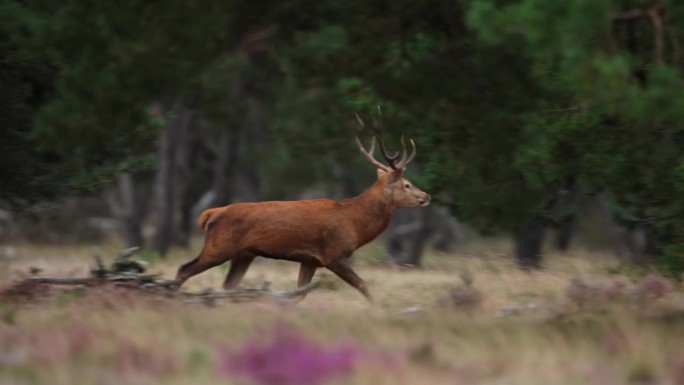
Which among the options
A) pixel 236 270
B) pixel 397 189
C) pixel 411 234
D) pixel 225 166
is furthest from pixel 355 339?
pixel 411 234

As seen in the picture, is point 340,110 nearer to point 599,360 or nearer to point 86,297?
point 86,297

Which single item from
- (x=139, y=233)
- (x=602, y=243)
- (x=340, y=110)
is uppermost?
(x=340, y=110)

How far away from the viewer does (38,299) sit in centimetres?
1293

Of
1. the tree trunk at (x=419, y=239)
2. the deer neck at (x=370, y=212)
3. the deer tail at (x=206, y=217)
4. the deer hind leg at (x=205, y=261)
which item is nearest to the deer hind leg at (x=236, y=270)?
the deer hind leg at (x=205, y=261)

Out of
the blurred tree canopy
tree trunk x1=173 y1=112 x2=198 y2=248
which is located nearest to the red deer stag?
the blurred tree canopy

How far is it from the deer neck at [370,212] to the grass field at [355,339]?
0.82m

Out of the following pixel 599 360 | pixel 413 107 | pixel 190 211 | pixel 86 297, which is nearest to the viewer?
pixel 599 360

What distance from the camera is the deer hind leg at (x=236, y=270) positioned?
1431cm

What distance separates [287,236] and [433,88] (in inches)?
226

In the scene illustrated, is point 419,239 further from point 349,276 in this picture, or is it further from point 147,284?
point 147,284

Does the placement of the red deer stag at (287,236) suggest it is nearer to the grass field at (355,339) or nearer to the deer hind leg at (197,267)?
the deer hind leg at (197,267)

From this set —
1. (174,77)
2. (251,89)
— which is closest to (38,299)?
(174,77)

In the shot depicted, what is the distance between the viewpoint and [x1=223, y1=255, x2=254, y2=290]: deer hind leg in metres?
14.3

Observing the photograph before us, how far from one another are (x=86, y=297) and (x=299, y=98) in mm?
17499
